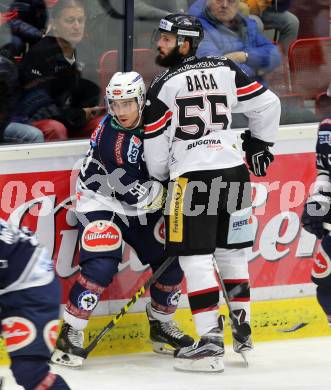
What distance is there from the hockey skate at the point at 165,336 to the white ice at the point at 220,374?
0.05 meters

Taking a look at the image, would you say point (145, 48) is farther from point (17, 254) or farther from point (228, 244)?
point (17, 254)

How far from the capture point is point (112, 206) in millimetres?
5586

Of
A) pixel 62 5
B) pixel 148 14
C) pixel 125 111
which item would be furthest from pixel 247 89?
pixel 62 5

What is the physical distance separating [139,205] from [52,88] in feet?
2.12

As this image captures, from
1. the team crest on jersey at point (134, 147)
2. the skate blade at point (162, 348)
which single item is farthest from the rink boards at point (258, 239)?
the team crest on jersey at point (134, 147)

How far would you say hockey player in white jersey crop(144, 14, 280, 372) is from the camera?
5359mm

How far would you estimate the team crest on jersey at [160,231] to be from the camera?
567 centimetres

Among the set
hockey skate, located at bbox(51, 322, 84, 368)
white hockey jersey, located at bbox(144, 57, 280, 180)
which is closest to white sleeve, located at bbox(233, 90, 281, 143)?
white hockey jersey, located at bbox(144, 57, 280, 180)

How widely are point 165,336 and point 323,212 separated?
970mm

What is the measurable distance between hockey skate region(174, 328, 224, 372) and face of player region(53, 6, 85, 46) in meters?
1.41

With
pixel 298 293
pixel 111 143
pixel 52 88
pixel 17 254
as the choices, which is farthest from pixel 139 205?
pixel 17 254

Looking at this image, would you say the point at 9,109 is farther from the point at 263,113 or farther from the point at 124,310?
the point at 263,113

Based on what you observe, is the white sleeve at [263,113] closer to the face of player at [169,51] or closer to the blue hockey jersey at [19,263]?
the face of player at [169,51]

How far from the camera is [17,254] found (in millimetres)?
3871
